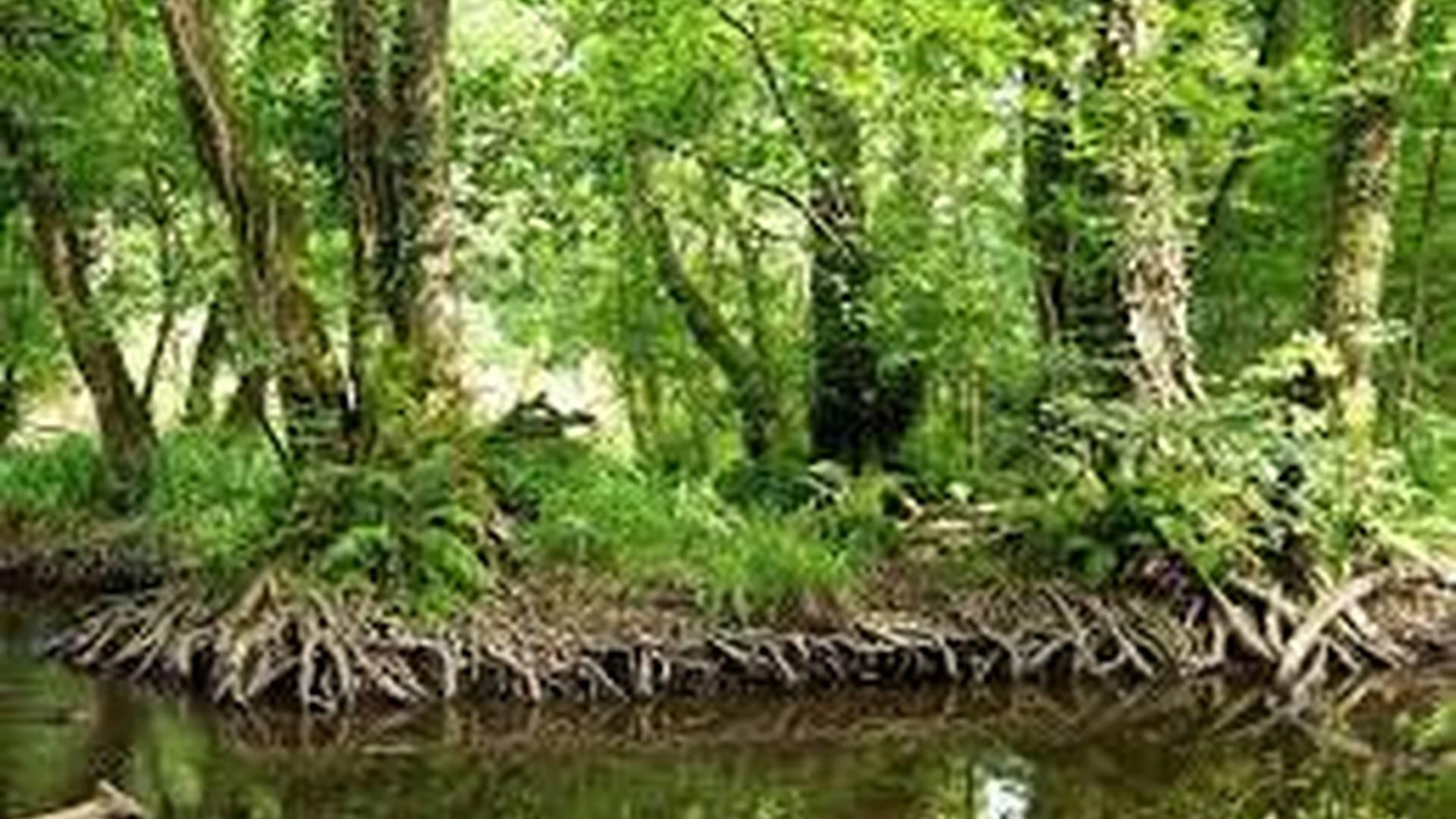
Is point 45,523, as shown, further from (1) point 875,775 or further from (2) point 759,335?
(1) point 875,775

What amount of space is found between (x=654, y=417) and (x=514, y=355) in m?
5.73

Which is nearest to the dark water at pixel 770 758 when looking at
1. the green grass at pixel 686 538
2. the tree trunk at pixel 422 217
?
the green grass at pixel 686 538

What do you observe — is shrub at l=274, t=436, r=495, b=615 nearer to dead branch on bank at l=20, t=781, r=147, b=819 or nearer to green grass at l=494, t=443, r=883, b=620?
green grass at l=494, t=443, r=883, b=620

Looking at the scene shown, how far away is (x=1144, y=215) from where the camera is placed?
1744 cm

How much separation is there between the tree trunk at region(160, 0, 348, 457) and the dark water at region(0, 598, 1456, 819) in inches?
92.3

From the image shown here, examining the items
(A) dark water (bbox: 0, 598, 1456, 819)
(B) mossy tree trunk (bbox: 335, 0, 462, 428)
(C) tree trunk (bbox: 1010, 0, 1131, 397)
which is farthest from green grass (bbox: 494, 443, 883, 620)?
(C) tree trunk (bbox: 1010, 0, 1131, 397)

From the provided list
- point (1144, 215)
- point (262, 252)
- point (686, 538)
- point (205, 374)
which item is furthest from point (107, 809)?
point (205, 374)

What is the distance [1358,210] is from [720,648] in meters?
5.88

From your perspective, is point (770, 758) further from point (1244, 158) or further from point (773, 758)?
point (1244, 158)

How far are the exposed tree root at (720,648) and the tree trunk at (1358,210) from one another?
163cm

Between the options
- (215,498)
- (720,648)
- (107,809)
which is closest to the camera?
(107,809)

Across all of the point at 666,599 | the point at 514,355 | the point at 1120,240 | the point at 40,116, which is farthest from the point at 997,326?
the point at 514,355

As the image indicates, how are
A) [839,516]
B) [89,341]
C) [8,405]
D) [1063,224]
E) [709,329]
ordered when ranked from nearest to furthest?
[839,516]
[1063,224]
[89,341]
[709,329]
[8,405]

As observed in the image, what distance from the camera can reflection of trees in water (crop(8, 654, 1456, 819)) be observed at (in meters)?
13.3
